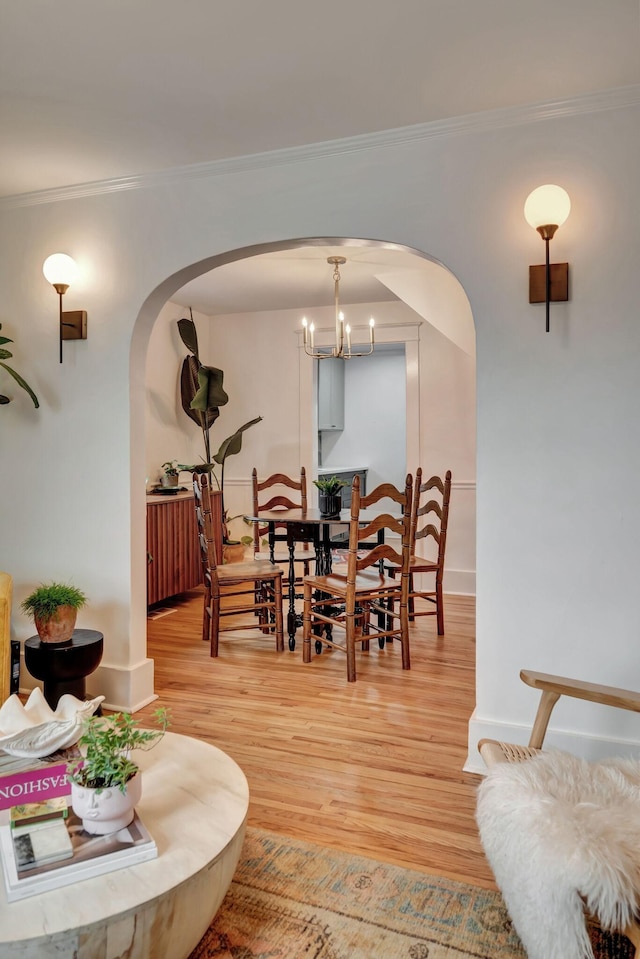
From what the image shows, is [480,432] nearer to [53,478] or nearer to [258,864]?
[258,864]

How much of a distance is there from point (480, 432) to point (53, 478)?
7.02 feet

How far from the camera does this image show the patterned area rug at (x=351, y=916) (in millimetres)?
1573

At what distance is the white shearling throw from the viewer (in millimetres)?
1239

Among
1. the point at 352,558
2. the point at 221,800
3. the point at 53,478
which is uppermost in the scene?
the point at 53,478

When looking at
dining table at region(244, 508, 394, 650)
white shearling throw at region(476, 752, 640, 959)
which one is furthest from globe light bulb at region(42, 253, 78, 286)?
white shearling throw at region(476, 752, 640, 959)

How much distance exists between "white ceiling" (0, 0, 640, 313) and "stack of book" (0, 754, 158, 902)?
6.89ft

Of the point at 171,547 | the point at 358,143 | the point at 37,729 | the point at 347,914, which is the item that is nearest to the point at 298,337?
the point at 171,547

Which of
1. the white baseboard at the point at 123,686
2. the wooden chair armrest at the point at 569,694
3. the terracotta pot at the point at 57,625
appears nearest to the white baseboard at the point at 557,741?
the wooden chair armrest at the point at 569,694

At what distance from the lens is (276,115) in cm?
247

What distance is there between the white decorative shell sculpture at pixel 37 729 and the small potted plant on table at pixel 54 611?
99 cm

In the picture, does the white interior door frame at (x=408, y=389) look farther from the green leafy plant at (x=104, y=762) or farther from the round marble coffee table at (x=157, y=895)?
the green leafy plant at (x=104, y=762)

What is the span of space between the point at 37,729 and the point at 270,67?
2.19 m

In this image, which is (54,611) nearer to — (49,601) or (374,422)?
(49,601)

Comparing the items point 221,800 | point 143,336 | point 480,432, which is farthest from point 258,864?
point 143,336
